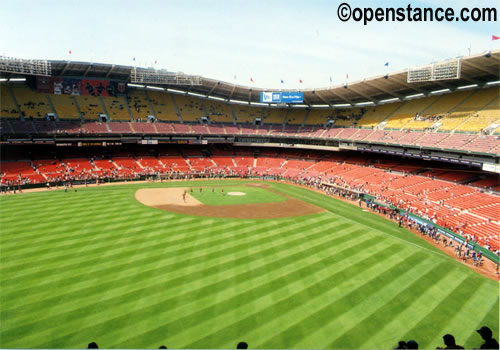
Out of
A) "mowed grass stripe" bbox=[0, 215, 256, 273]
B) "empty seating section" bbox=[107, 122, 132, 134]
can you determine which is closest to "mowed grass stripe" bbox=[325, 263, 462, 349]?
"mowed grass stripe" bbox=[0, 215, 256, 273]

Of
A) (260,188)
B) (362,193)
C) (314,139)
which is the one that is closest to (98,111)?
(260,188)

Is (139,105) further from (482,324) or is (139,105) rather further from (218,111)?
(482,324)

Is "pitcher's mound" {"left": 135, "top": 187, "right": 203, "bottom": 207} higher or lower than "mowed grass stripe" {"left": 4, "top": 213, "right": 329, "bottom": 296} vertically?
higher

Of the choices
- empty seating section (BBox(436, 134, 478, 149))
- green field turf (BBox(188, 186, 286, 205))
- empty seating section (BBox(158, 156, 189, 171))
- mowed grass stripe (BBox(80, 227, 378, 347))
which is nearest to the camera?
mowed grass stripe (BBox(80, 227, 378, 347))

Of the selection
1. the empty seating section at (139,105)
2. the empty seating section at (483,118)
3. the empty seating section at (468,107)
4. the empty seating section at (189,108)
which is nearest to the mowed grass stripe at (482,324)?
the empty seating section at (483,118)

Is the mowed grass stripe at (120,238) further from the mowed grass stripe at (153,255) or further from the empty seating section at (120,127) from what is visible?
the empty seating section at (120,127)

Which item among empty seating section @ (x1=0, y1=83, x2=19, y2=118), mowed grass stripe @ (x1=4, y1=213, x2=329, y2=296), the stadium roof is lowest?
mowed grass stripe @ (x1=4, y1=213, x2=329, y2=296)

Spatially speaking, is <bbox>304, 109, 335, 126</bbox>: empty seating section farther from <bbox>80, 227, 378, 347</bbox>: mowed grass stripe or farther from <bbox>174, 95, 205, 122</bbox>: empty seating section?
<bbox>80, 227, 378, 347</bbox>: mowed grass stripe

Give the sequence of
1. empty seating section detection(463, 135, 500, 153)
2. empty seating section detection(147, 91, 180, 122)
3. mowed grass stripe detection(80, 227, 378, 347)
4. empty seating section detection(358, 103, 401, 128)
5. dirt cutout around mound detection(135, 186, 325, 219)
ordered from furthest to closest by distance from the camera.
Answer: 1. empty seating section detection(147, 91, 180, 122)
2. empty seating section detection(358, 103, 401, 128)
3. empty seating section detection(463, 135, 500, 153)
4. dirt cutout around mound detection(135, 186, 325, 219)
5. mowed grass stripe detection(80, 227, 378, 347)
